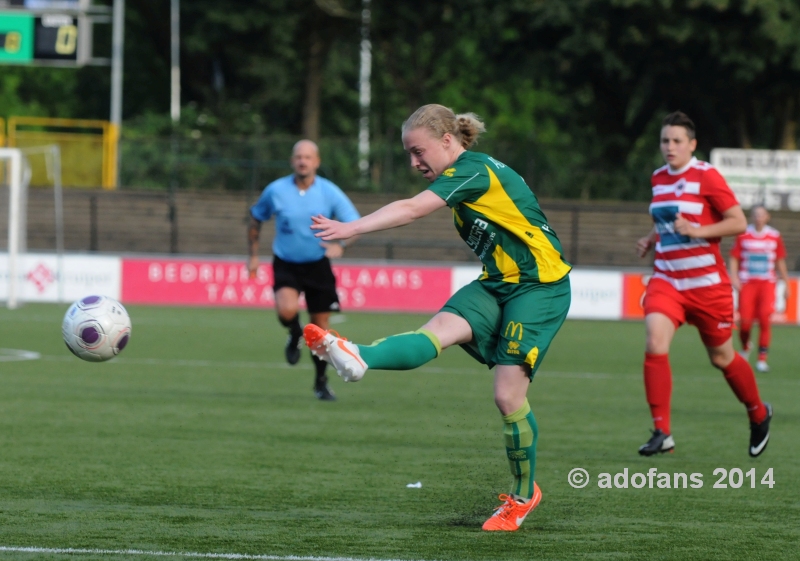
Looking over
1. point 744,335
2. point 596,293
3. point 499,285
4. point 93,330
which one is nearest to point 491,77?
point 596,293

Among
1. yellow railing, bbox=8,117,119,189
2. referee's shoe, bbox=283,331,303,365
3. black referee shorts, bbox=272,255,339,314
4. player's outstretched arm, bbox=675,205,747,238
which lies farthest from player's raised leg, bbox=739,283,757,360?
yellow railing, bbox=8,117,119,189

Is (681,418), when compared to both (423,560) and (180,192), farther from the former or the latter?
(180,192)

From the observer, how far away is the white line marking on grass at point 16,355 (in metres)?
13.5

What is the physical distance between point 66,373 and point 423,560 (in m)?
8.18

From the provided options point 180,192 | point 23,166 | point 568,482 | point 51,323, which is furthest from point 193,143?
point 568,482

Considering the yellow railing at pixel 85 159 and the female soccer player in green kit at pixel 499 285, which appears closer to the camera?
the female soccer player in green kit at pixel 499 285

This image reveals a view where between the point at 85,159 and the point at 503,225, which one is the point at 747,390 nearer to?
the point at 503,225

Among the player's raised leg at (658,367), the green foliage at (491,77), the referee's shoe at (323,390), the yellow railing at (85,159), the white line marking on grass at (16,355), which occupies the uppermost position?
the green foliage at (491,77)

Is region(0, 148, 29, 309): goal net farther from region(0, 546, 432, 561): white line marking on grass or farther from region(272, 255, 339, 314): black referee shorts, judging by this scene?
region(0, 546, 432, 561): white line marking on grass

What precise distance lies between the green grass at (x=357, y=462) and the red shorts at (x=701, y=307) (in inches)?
31.0

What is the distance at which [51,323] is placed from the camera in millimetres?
18875

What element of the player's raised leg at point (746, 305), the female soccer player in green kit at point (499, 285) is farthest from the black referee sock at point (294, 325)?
the player's raised leg at point (746, 305)

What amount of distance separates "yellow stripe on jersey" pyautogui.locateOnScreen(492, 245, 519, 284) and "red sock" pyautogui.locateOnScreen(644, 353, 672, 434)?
7.40 feet

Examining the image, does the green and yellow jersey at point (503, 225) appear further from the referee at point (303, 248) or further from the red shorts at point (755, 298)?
the red shorts at point (755, 298)
